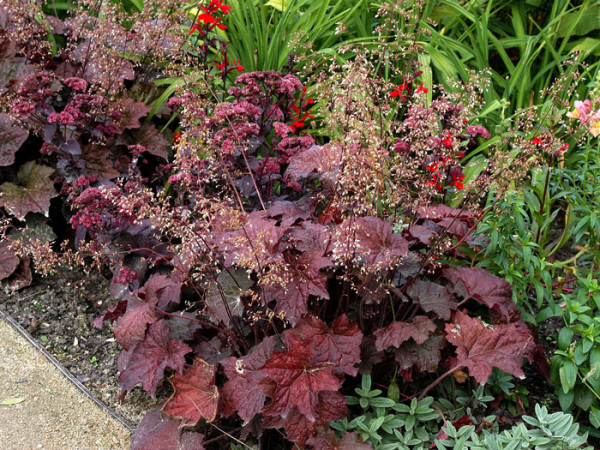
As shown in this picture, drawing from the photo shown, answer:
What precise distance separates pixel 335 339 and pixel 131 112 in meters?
1.96

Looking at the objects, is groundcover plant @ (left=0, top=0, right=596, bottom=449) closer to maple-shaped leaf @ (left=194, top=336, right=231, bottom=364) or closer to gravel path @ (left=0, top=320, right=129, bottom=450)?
maple-shaped leaf @ (left=194, top=336, right=231, bottom=364)

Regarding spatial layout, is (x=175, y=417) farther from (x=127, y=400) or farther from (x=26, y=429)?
(x=26, y=429)

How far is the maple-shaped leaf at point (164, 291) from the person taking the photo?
2.44 metres

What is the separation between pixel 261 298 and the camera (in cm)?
236

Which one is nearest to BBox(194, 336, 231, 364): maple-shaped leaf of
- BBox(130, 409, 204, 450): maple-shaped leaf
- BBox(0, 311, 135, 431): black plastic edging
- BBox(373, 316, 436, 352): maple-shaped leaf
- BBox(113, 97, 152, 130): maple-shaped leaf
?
BBox(130, 409, 204, 450): maple-shaped leaf

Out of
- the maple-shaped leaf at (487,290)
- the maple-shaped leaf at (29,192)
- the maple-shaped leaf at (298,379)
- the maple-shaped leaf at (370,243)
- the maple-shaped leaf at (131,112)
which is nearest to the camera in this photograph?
the maple-shaped leaf at (298,379)

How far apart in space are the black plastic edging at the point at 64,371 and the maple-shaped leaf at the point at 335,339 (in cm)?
81

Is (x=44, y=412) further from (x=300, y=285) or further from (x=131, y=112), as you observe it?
(x=131, y=112)

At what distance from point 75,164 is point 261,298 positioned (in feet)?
Result: 4.48

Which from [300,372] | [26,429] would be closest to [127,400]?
[26,429]

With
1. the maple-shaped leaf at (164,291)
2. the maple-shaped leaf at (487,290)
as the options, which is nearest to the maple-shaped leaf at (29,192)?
the maple-shaped leaf at (164,291)

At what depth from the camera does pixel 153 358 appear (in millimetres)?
2293

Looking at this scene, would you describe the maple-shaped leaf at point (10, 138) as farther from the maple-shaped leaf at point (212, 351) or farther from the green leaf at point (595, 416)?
the green leaf at point (595, 416)

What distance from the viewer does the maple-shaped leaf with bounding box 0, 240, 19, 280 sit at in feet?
10.2
